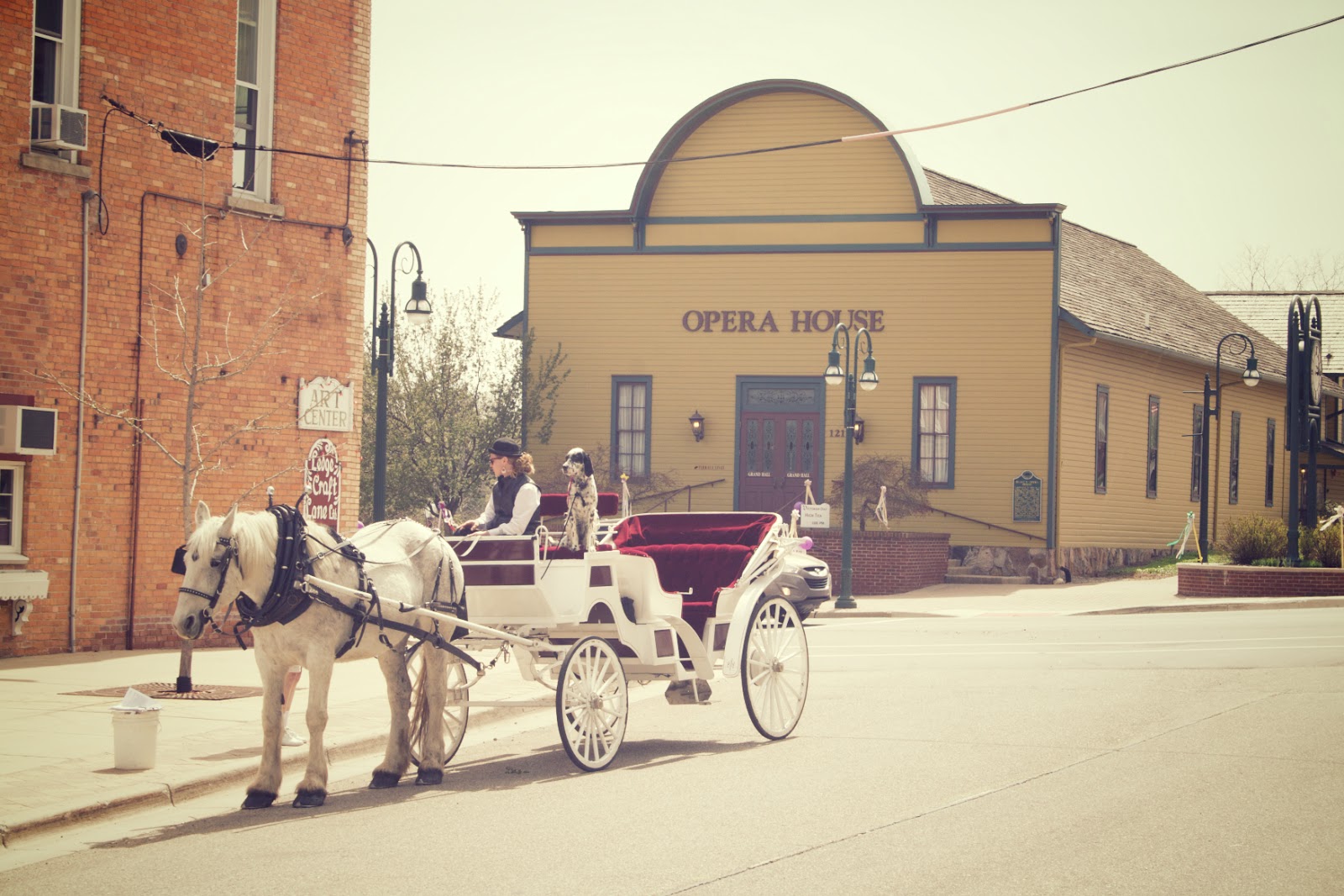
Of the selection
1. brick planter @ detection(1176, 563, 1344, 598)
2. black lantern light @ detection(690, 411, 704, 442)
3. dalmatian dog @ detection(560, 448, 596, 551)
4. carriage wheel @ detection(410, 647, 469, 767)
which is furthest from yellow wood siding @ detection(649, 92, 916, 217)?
carriage wheel @ detection(410, 647, 469, 767)

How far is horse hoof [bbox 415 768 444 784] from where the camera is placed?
32.8ft

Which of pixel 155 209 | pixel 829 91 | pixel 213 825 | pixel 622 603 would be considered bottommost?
pixel 213 825

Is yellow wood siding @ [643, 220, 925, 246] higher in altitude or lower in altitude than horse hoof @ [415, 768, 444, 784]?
higher

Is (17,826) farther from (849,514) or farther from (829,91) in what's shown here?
(829,91)

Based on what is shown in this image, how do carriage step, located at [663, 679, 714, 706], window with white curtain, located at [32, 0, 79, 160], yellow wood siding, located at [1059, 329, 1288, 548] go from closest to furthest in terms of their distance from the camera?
carriage step, located at [663, 679, 714, 706], window with white curtain, located at [32, 0, 79, 160], yellow wood siding, located at [1059, 329, 1288, 548]

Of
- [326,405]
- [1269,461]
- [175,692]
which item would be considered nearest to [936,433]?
[326,405]

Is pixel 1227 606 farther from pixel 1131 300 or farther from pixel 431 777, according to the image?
pixel 431 777

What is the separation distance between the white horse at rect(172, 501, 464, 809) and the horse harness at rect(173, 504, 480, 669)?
1 cm

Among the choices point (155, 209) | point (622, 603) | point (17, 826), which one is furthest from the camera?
point (155, 209)

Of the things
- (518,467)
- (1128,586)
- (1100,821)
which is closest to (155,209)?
(518,467)

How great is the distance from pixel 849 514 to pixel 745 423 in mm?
6612

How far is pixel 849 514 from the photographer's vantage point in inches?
1053

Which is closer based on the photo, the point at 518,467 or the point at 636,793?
the point at 636,793

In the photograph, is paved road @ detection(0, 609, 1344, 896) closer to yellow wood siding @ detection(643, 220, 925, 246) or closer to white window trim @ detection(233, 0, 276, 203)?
white window trim @ detection(233, 0, 276, 203)
